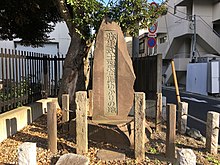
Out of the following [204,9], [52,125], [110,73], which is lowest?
[52,125]

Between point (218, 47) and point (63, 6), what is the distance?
17.3 metres

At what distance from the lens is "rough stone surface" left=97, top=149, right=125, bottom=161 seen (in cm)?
403

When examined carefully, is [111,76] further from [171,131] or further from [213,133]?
[213,133]

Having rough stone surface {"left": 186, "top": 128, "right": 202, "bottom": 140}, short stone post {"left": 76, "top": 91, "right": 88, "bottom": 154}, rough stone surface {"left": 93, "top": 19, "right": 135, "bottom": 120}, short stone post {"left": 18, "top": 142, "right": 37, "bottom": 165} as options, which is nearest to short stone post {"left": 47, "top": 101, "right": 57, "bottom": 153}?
short stone post {"left": 76, "top": 91, "right": 88, "bottom": 154}

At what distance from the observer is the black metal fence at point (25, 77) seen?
5759 mm

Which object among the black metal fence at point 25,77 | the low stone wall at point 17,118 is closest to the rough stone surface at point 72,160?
the low stone wall at point 17,118

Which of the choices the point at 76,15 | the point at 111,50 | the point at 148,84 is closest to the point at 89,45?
the point at 76,15

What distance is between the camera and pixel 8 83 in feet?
19.4

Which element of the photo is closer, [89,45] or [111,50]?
[111,50]

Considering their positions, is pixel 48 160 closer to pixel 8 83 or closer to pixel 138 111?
pixel 138 111

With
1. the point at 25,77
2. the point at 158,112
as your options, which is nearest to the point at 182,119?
the point at 158,112

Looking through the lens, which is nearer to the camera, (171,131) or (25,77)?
(171,131)

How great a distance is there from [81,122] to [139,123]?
1011 mm

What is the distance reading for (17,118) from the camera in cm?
553
